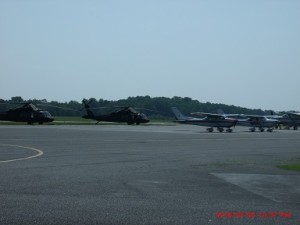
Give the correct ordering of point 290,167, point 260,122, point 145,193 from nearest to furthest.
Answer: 1. point 145,193
2. point 290,167
3. point 260,122

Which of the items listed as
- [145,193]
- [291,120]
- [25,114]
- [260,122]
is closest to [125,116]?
[25,114]

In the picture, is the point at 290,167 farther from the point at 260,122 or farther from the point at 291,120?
the point at 291,120

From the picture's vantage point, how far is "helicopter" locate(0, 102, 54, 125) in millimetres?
65375

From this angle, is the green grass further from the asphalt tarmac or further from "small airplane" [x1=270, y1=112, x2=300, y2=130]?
"small airplane" [x1=270, y1=112, x2=300, y2=130]

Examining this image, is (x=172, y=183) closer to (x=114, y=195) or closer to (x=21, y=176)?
(x=114, y=195)

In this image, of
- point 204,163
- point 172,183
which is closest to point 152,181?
point 172,183

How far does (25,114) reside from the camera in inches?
2586

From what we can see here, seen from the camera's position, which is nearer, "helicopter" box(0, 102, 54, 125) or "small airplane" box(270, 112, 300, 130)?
"helicopter" box(0, 102, 54, 125)

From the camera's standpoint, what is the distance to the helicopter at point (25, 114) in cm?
6538

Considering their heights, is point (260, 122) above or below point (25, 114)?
below
